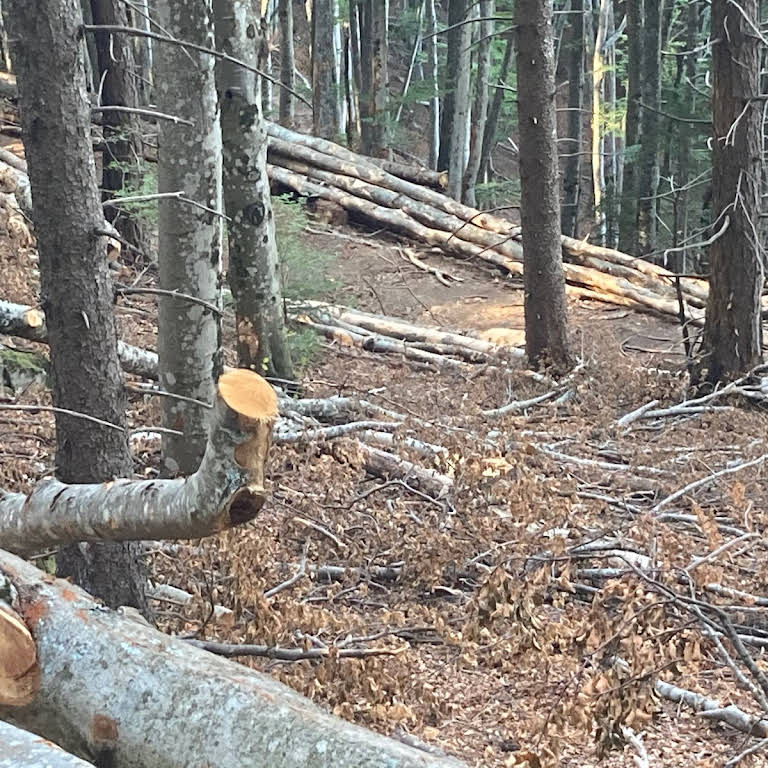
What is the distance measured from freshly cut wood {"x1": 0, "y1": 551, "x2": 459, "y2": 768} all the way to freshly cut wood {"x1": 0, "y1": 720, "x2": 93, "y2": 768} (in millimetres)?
480

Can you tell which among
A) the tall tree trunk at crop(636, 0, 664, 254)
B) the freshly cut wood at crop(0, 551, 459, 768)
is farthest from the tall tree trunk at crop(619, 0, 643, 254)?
the freshly cut wood at crop(0, 551, 459, 768)

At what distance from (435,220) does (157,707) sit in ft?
50.7

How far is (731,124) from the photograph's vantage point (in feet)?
28.9

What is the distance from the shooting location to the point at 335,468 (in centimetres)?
694

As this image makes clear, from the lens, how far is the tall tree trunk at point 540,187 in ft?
31.8

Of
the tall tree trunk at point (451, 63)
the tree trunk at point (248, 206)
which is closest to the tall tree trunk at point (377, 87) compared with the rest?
the tall tree trunk at point (451, 63)

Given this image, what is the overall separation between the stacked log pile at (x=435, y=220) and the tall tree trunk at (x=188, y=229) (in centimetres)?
849

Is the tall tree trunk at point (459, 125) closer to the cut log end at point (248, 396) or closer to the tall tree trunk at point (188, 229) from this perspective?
the tall tree trunk at point (188, 229)

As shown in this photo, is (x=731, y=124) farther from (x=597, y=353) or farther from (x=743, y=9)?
(x=597, y=353)

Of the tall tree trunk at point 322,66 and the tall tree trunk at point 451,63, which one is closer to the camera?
the tall tree trunk at point 322,66

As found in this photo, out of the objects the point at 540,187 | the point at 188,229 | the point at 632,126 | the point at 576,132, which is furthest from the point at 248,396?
the point at 576,132

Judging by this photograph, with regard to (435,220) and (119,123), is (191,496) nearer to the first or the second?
(119,123)

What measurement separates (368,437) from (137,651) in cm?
506

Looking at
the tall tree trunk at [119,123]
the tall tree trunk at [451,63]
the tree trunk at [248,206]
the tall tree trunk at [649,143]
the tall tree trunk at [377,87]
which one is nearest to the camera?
the tree trunk at [248,206]
